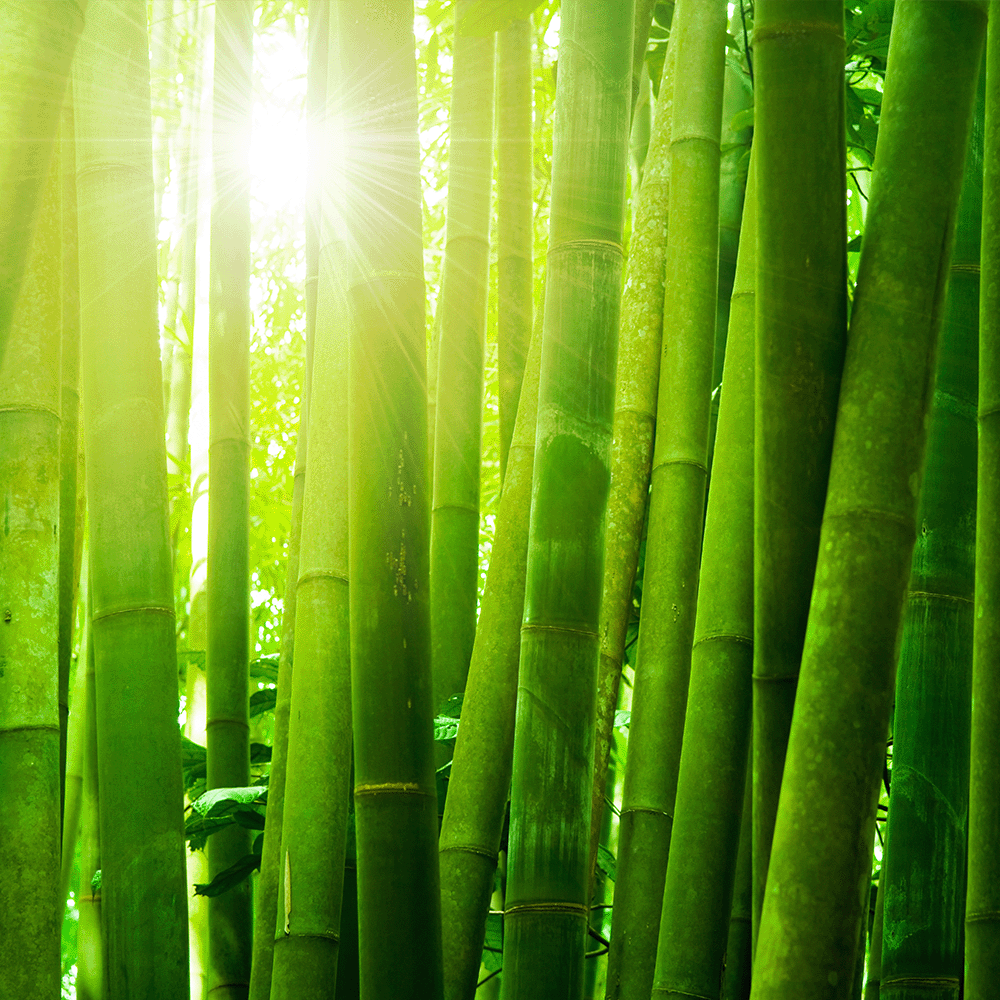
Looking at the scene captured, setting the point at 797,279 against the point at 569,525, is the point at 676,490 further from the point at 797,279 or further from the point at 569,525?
the point at 797,279

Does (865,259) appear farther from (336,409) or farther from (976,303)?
(336,409)

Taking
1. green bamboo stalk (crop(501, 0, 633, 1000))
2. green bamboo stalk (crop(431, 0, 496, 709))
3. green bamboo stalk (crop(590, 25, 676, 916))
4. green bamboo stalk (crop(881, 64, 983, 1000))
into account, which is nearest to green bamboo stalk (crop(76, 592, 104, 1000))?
green bamboo stalk (crop(431, 0, 496, 709))

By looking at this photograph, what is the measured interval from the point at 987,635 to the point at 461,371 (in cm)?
130

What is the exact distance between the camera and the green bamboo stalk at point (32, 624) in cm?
127

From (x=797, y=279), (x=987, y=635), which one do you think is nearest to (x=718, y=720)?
(x=987, y=635)

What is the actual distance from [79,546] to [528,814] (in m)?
0.95

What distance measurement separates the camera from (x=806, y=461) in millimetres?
965

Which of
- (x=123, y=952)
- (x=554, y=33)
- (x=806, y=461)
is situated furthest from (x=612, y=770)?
(x=554, y=33)

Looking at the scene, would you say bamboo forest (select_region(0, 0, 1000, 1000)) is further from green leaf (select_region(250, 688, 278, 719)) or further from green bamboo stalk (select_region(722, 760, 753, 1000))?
green leaf (select_region(250, 688, 278, 719))

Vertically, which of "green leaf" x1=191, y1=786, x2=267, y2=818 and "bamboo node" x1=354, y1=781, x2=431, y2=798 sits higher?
"bamboo node" x1=354, y1=781, x2=431, y2=798

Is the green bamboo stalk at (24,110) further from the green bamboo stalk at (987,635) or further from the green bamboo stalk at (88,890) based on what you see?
the green bamboo stalk at (88,890)

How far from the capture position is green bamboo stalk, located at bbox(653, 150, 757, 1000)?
4.49ft

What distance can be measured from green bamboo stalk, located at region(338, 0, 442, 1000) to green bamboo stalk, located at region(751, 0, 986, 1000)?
15.8 inches

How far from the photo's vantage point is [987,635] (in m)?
1.15
